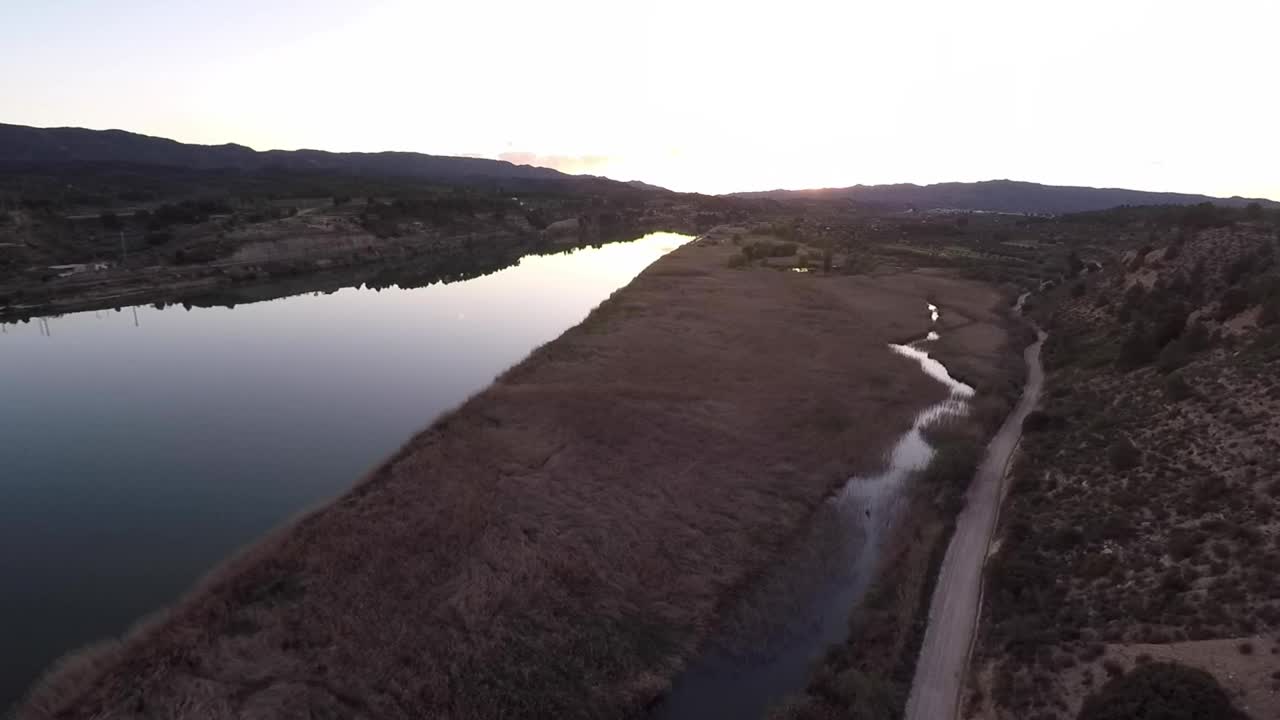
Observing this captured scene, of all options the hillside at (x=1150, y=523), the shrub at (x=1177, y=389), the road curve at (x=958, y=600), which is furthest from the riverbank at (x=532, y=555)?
the shrub at (x=1177, y=389)

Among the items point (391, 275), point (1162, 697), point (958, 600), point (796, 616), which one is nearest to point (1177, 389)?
point (958, 600)

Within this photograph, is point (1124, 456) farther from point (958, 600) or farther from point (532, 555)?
point (532, 555)

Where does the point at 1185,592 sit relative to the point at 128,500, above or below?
above

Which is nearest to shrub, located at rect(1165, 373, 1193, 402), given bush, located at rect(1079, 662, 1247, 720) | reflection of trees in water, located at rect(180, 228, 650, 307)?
bush, located at rect(1079, 662, 1247, 720)

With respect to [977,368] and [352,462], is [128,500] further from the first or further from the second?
[977,368]

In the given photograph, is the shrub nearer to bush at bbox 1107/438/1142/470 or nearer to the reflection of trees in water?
bush at bbox 1107/438/1142/470

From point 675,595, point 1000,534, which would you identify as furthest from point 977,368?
point 675,595
